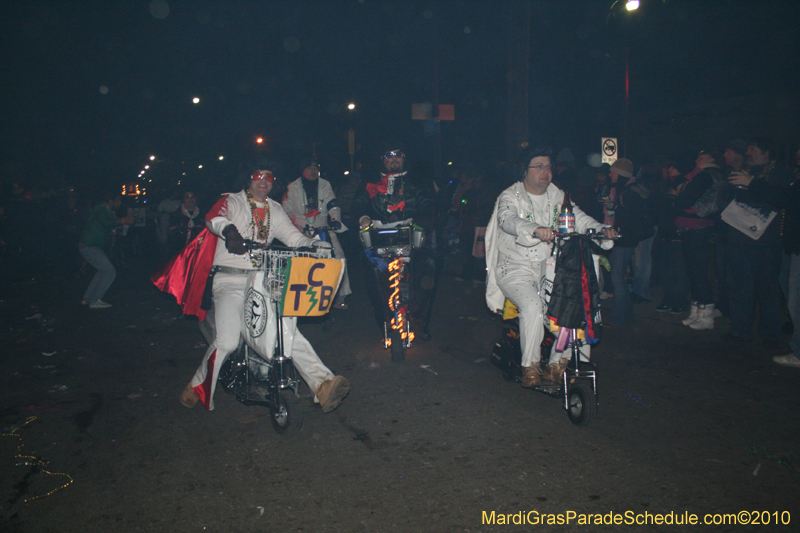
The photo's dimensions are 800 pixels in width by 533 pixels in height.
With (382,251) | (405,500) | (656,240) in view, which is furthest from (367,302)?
(405,500)

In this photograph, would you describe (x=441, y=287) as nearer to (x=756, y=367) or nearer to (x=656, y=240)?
(x=656, y=240)

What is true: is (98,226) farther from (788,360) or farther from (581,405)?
(788,360)

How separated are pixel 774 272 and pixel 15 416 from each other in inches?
302

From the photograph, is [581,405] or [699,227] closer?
[581,405]

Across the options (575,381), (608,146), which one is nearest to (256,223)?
(575,381)

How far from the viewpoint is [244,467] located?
12.2ft

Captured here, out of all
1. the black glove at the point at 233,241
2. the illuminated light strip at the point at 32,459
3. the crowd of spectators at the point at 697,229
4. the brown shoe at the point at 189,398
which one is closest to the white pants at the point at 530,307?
the crowd of spectators at the point at 697,229

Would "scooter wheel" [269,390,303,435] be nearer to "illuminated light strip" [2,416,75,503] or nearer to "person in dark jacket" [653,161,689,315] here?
"illuminated light strip" [2,416,75,503]

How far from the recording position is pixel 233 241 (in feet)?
13.0

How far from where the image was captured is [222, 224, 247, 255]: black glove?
13.0ft

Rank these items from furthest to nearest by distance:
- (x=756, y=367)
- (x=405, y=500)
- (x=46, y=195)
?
(x=46, y=195), (x=756, y=367), (x=405, y=500)

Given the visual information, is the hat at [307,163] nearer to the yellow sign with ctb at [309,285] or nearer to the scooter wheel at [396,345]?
the scooter wheel at [396,345]

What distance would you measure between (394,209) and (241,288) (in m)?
2.30

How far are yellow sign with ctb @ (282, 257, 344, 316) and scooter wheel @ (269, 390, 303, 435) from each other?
0.69 m
